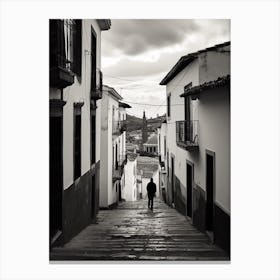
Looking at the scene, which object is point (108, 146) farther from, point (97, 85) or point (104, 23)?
point (104, 23)

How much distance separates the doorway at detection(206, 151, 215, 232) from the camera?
18.7 ft

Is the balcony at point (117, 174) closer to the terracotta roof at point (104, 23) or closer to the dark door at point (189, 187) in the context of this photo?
the dark door at point (189, 187)

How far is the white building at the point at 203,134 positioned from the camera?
5.16m

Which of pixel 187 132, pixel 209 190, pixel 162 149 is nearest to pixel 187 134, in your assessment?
pixel 187 132

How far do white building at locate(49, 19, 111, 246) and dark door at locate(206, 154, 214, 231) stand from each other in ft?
4.64

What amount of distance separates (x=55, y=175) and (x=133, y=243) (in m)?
1.11

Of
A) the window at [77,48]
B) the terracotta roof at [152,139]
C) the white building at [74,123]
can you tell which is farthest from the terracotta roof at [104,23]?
the terracotta roof at [152,139]

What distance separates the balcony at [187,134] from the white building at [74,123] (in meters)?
1.39

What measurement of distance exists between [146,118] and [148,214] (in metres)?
2.55

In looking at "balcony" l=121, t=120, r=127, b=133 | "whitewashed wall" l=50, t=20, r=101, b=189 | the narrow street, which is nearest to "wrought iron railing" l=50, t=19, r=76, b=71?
"whitewashed wall" l=50, t=20, r=101, b=189

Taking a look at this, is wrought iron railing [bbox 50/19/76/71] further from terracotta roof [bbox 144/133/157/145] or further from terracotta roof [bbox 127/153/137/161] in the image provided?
terracotta roof [bbox 144/133/157/145]

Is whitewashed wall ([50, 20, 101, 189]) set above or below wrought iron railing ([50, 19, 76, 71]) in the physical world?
below
